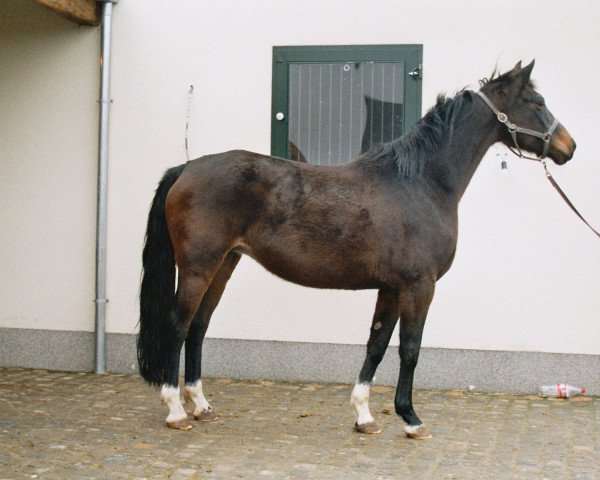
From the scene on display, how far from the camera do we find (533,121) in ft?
17.1

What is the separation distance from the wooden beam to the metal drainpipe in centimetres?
7

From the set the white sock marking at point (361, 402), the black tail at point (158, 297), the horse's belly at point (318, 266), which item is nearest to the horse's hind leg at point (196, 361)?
the black tail at point (158, 297)

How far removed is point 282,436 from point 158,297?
3.44ft

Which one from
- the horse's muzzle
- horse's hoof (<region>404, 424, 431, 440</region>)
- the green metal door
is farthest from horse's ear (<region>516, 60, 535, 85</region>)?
horse's hoof (<region>404, 424, 431, 440</region>)

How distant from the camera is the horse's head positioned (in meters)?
5.18

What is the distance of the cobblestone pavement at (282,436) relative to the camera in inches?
170

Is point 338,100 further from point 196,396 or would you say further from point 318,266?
point 196,396

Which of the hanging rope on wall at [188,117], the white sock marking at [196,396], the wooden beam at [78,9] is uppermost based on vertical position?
the wooden beam at [78,9]

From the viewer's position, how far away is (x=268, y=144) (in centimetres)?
666

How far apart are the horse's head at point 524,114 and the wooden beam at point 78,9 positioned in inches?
119

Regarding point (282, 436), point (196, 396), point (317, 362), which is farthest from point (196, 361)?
point (317, 362)

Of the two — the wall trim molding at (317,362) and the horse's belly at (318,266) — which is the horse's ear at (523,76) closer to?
the horse's belly at (318,266)

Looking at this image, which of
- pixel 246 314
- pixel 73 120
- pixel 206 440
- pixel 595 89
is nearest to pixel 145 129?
pixel 73 120

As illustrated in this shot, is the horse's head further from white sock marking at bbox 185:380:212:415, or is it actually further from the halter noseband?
white sock marking at bbox 185:380:212:415
